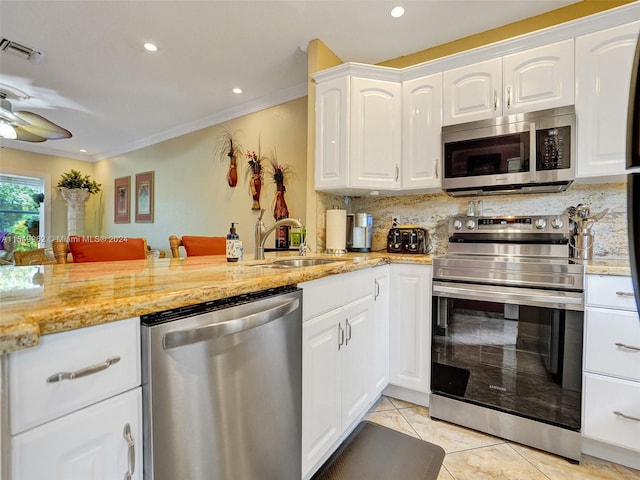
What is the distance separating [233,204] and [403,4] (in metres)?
2.65

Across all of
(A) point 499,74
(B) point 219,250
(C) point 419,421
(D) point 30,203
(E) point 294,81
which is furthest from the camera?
(D) point 30,203

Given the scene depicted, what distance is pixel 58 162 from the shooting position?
5766mm

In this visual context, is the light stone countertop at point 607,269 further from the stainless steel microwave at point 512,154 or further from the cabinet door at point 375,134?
the cabinet door at point 375,134

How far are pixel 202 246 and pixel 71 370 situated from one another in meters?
2.11

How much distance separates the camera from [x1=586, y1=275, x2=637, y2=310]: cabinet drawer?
1.41 metres

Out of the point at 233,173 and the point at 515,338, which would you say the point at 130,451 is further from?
the point at 233,173

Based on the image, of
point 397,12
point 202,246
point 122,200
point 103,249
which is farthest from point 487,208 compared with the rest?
point 122,200

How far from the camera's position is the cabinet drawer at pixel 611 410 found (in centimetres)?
141

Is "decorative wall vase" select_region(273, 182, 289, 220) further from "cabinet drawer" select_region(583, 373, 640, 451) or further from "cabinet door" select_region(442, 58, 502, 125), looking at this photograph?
"cabinet drawer" select_region(583, 373, 640, 451)

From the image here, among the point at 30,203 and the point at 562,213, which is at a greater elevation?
the point at 30,203

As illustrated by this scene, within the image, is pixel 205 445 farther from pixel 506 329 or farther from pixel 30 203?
pixel 30 203

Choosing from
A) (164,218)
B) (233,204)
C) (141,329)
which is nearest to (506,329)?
(141,329)

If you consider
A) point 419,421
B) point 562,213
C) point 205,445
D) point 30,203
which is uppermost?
point 30,203

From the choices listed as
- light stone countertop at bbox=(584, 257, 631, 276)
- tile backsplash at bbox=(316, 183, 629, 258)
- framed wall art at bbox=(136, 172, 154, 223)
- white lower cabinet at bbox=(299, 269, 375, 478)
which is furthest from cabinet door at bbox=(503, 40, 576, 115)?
framed wall art at bbox=(136, 172, 154, 223)
